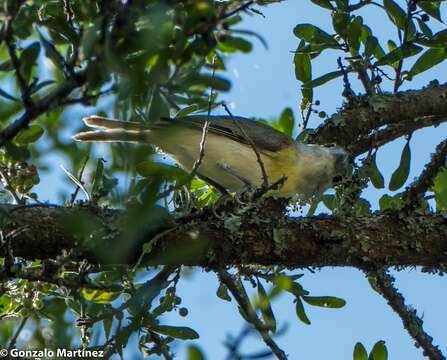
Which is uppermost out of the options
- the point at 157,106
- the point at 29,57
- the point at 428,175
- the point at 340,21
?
the point at 340,21

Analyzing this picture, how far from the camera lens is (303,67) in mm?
5273

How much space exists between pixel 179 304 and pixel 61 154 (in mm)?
2292

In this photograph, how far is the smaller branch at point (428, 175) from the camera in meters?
4.73

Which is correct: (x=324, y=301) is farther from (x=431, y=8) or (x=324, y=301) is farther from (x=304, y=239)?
(x=431, y=8)

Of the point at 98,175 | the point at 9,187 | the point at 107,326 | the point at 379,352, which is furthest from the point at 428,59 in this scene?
the point at 9,187

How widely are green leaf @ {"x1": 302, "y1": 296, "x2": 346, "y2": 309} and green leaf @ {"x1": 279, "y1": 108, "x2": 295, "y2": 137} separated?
4.39 feet

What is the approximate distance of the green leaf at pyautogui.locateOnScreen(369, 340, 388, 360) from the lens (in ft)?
14.4

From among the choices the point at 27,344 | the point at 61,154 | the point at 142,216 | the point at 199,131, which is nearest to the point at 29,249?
the point at 27,344

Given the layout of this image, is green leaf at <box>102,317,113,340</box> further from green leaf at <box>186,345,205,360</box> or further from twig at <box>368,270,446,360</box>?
green leaf at <box>186,345,205,360</box>

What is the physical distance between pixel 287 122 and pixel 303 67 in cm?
47

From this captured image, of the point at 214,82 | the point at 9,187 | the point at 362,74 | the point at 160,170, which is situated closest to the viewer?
the point at 214,82

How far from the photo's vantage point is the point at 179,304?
4.66 m

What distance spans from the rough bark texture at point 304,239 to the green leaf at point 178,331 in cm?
49

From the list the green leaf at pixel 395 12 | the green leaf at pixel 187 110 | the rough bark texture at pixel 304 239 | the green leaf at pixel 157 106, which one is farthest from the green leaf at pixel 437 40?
the green leaf at pixel 157 106
